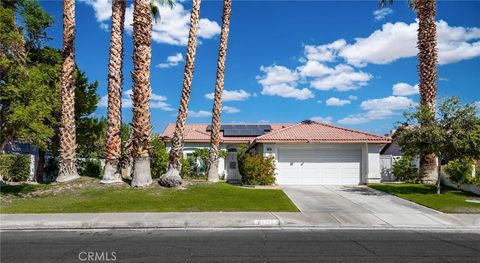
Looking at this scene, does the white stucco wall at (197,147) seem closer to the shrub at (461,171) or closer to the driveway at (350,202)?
the driveway at (350,202)

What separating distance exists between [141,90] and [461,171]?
1571 cm

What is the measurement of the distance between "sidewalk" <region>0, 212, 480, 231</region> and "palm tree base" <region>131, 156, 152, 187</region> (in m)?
5.33

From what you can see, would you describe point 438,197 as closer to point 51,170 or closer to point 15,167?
point 51,170

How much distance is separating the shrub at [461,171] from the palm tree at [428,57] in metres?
1.92

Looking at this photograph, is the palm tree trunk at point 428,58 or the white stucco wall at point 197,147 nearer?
the palm tree trunk at point 428,58

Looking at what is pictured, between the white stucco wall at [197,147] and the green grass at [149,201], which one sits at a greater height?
the white stucco wall at [197,147]

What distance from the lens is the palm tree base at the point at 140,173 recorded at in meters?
18.4

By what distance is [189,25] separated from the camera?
21.4m

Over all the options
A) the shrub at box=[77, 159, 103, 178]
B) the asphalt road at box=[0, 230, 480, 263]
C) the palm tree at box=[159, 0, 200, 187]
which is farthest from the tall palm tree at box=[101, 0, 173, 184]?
the shrub at box=[77, 159, 103, 178]

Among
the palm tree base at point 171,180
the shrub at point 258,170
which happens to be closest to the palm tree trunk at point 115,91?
the palm tree base at point 171,180

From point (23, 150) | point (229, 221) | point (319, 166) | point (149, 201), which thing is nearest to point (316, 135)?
point (319, 166)

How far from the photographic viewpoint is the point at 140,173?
1845cm

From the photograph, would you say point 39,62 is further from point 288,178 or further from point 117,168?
point 288,178

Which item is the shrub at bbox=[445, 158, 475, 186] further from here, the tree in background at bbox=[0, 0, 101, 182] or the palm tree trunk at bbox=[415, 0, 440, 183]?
the tree in background at bbox=[0, 0, 101, 182]
